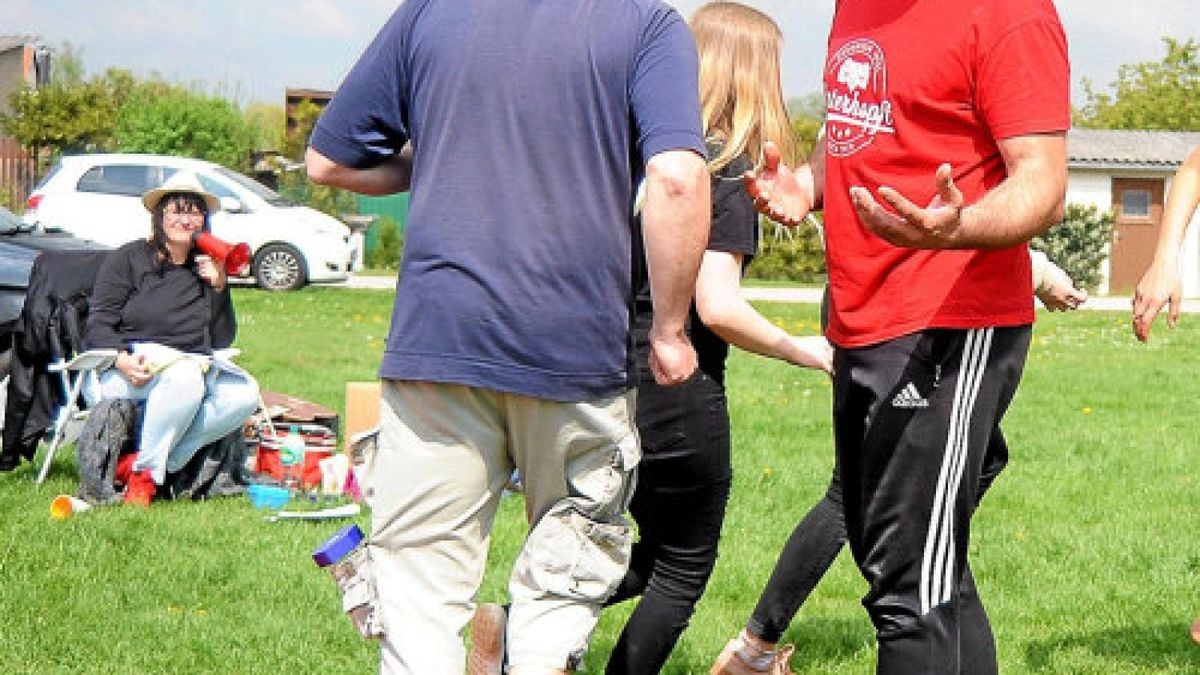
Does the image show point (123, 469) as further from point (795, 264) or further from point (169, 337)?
point (795, 264)

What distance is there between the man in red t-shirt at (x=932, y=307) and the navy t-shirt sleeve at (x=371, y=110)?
3.08 ft

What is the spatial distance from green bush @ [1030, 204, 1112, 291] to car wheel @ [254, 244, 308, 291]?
1879 cm

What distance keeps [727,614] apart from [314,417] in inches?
156

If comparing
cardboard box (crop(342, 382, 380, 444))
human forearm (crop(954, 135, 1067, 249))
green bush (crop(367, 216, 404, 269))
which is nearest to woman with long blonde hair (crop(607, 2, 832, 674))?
human forearm (crop(954, 135, 1067, 249))

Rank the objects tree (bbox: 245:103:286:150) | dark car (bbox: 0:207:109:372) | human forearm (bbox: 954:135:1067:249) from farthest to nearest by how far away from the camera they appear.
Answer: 1. tree (bbox: 245:103:286:150)
2. dark car (bbox: 0:207:109:372)
3. human forearm (bbox: 954:135:1067:249)

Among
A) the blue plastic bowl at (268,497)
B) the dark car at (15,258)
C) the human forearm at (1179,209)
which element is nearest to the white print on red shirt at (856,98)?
the human forearm at (1179,209)

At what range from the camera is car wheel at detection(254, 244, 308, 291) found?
23500 mm

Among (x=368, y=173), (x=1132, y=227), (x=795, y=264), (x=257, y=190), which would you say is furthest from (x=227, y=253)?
(x=1132, y=227)

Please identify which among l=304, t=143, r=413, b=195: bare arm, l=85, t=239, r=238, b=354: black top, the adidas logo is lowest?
l=85, t=239, r=238, b=354: black top

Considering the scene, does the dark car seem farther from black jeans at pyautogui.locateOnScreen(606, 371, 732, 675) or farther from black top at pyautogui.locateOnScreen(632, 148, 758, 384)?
black top at pyautogui.locateOnScreen(632, 148, 758, 384)

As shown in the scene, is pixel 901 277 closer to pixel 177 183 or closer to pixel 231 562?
pixel 231 562

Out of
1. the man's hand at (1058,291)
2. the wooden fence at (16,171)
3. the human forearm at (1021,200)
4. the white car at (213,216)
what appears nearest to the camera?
the human forearm at (1021,200)

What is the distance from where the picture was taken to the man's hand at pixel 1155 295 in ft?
13.8

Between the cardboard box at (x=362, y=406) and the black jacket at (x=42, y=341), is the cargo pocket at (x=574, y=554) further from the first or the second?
the black jacket at (x=42, y=341)
